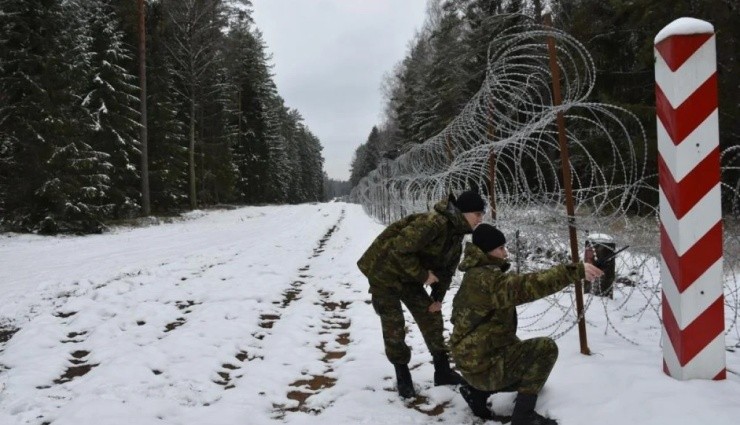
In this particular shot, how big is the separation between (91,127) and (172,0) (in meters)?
8.72

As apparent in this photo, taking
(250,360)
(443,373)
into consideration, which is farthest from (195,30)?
(443,373)

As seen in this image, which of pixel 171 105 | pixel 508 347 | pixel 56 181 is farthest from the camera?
pixel 171 105

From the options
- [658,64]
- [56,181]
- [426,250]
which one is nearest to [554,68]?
[658,64]

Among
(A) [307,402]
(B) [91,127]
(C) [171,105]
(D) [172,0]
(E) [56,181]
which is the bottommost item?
(A) [307,402]

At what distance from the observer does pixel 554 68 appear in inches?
136

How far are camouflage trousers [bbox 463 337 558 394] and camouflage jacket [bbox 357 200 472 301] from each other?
825 millimetres

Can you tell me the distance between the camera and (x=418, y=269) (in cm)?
337

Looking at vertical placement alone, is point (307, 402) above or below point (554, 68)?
below

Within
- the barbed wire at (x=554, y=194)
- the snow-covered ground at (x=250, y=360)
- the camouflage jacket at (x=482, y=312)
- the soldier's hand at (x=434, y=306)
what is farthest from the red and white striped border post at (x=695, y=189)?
the soldier's hand at (x=434, y=306)

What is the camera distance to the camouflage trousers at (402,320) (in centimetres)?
351

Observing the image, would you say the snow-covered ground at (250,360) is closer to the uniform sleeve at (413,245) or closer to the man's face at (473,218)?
the uniform sleeve at (413,245)

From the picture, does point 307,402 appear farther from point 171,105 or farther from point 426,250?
point 171,105

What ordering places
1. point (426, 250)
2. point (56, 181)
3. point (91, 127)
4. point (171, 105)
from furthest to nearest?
point (171, 105), point (91, 127), point (56, 181), point (426, 250)

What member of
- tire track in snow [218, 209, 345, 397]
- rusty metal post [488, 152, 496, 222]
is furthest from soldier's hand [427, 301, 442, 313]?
rusty metal post [488, 152, 496, 222]
